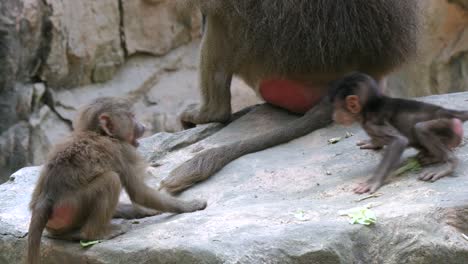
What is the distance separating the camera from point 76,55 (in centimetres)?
725

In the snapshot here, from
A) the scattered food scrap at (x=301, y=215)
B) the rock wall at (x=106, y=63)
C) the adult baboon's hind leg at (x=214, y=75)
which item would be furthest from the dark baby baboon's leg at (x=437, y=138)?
the rock wall at (x=106, y=63)

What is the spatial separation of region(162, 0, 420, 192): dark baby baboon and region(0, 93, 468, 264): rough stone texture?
1.46 feet

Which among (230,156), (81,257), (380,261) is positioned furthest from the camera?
(230,156)

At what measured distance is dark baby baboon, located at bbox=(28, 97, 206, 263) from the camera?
10.3ft

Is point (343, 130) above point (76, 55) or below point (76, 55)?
above

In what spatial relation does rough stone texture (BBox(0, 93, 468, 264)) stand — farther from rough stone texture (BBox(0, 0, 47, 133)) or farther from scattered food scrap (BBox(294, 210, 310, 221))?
rough stone texture (BBox(0, 0, 47, 133))

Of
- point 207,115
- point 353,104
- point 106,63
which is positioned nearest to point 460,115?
point 353,104

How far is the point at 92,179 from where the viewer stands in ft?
10.4

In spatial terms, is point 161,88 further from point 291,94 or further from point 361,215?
point 361,215

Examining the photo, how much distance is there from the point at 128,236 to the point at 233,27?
5.37ft

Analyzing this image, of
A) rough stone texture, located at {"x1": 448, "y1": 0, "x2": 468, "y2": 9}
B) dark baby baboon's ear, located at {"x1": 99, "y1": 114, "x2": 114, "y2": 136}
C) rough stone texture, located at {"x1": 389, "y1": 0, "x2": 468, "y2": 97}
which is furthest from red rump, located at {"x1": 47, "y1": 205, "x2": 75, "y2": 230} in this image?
rough stone texture, located at {"x1": 448, "y1": 0, "x2": 468, "y2": 9}

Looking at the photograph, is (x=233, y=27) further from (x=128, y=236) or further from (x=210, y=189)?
(x=128, y=236)

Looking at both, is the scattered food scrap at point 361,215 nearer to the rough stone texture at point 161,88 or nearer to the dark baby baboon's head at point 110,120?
the dark baby baboon's head at point 110,120

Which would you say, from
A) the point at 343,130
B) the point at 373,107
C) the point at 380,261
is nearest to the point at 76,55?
the point at 343,130
